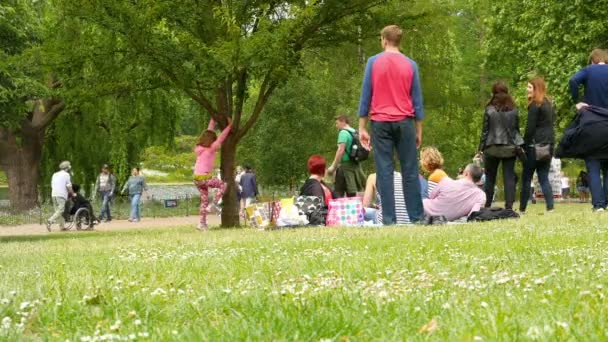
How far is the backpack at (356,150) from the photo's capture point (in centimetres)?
1455

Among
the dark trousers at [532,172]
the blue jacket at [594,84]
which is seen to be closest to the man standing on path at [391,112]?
the blue jacket at [594,84]

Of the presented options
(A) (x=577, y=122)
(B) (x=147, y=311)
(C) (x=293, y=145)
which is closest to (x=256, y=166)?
(C) (x=293, y=145)

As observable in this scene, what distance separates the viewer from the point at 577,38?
1144 inches

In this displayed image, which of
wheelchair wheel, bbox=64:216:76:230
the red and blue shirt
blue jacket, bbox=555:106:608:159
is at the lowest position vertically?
wheelchair wheel, bbox=64:216:76:230

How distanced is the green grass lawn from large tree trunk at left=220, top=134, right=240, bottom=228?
1336cm

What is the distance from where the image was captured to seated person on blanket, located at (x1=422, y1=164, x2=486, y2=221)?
493 inches

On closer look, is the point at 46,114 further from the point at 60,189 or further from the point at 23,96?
the point at 23,96

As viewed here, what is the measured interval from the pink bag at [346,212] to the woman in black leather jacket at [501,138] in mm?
2358

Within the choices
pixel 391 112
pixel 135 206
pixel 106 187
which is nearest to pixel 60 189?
pixel 135 206

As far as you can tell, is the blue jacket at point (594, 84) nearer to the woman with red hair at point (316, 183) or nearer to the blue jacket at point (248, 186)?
the woman with red hair at point (316, 183)

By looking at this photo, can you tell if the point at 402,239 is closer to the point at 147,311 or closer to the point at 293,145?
the point at 147,311

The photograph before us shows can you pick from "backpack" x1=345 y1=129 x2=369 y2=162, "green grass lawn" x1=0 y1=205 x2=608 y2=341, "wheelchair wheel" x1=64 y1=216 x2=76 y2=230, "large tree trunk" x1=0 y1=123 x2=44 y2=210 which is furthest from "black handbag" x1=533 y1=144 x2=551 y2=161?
"large tree trunk" x1=0 y1=123 x2=44 y2=210

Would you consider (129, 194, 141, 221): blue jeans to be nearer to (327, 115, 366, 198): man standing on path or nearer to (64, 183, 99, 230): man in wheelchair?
(64, 183, 99, 230): man in wheelchair

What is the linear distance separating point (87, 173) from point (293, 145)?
9628 mm
